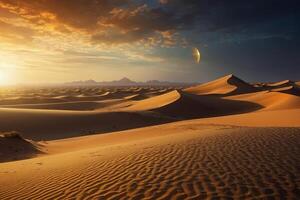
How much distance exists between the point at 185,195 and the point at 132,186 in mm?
1284

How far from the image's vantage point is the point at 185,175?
22.5ft

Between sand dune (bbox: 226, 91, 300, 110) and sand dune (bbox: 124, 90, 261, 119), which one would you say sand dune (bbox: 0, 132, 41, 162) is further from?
sand dune (bbox: 226, 91, 300, 110)

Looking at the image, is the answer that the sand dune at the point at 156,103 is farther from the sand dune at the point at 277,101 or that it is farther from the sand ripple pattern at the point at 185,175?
the sand ripple pattern at the point at 185,175

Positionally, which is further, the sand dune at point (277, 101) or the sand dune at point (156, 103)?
the sand dune at point (156, 103)

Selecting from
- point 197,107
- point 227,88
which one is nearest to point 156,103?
point 197,107

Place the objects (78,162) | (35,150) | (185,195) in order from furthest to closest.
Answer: (35,150)
(78,162)
(185,195)

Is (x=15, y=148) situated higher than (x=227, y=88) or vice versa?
(x=227, y=88)

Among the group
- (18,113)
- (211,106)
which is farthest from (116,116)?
(211,106)

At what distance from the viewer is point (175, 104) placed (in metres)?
39.3

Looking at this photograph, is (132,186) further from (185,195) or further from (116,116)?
(116,116)

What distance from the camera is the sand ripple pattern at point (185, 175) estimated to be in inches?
233

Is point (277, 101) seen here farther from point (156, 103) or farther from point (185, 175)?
point (185, 175)

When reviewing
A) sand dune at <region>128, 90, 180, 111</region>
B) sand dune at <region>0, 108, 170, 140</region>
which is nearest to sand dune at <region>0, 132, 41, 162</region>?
sand dune at <region>0, 108, 170, 140</region>

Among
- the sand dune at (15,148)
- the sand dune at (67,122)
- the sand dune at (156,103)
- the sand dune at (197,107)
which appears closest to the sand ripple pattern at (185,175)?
the sand dune at (15,148)
